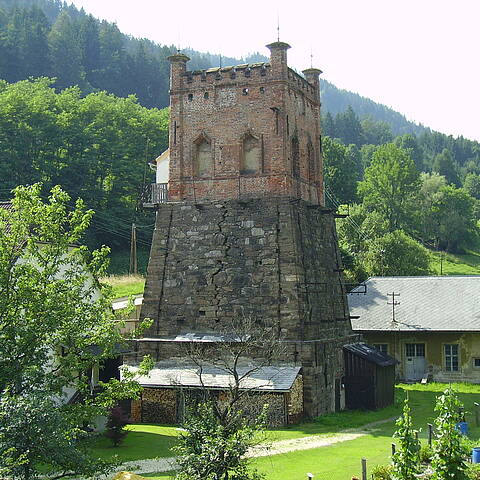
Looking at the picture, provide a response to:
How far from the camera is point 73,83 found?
103 metres

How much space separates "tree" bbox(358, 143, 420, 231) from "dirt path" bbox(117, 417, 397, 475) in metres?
48.8

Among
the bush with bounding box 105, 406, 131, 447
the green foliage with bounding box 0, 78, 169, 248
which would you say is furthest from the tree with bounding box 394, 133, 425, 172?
the bush with bounding box 105, 406, 131, 447

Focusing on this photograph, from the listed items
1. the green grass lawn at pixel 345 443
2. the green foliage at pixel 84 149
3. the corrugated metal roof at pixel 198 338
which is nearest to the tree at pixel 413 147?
the green foliage at pixel 84 149

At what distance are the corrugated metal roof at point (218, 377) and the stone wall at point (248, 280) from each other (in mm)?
641

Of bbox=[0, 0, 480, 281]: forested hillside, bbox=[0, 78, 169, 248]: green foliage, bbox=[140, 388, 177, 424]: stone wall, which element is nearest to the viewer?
bbox=[140, 388, 177, 424]: stone wall

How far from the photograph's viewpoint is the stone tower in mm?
26203

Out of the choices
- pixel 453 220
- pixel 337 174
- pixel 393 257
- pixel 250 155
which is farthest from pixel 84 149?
pixel 453 220

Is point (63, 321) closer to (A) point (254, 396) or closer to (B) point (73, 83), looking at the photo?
(A) point (254, 396)

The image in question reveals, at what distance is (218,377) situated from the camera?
24.8 meters

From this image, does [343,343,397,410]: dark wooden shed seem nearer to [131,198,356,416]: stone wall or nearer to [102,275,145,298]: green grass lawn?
[131,198,356,416]: stone wall

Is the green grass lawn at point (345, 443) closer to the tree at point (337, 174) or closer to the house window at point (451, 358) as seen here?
the house window at point (451, 358)

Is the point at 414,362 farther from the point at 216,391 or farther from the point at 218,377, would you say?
the point at 216,391

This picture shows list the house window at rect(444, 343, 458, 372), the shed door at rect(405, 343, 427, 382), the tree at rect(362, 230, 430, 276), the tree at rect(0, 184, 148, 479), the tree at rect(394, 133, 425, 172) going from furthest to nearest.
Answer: the tree at rect(394, 133, 425, 172) < the tree at rect(362, 230, 430, 276) < the shed door at rect(405, 343, 427, 382) < the house window at rect(444, 343, 458, 372) < the tree at rect(0, 184, 148, 479)

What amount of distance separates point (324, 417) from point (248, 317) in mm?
4452
